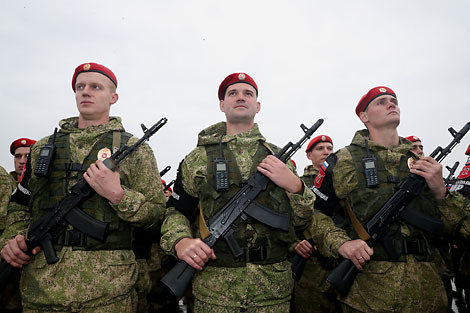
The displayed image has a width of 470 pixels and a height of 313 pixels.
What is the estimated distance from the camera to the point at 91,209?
9.46ft

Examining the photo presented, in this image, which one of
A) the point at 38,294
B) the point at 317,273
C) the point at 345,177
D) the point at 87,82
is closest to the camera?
the point at 38,294

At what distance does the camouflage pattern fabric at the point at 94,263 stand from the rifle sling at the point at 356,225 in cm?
189

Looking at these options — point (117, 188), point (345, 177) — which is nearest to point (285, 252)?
point (345, 177)

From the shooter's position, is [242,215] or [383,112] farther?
[383,112]

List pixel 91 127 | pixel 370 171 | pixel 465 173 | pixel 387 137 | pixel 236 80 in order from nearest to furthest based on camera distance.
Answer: pixel 91 127 → pixel 370 171 → pixel 236 80 → pixel 387 137 → pixel 465 173

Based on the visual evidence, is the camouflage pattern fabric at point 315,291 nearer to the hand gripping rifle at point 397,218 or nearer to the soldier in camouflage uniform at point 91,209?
the hand gripping rifle at point 397,218

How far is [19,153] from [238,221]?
20.2ft

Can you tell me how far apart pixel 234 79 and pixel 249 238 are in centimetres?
164

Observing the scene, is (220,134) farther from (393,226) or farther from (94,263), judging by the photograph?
(393,226)

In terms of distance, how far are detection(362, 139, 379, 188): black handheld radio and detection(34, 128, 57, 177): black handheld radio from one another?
119 inches

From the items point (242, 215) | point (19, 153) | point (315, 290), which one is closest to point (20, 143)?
point (19, 153)

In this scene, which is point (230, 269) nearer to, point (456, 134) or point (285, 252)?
point (285, 252)

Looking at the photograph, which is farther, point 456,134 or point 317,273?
point 317,273

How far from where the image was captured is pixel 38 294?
2582 mm
